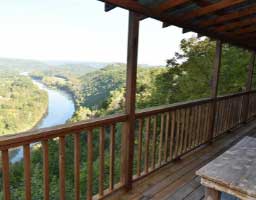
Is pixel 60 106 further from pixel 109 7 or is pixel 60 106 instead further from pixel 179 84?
pixel 109 7

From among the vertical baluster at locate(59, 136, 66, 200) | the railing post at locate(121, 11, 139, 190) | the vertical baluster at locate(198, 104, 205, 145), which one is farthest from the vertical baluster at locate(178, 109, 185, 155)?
the vertical baluster at locate(59, 136, 66, 200)

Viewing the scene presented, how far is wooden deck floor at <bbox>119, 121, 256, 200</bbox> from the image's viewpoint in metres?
2.44

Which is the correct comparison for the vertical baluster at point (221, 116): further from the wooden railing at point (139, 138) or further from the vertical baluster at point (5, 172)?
the vertical baluster at point (5, 172)

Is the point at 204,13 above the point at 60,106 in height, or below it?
above

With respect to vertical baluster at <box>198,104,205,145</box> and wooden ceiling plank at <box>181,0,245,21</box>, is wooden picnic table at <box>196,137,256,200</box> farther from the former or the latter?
vertical baluster at <box>198,104,205,145</box>

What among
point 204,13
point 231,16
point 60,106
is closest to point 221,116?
point 231,16

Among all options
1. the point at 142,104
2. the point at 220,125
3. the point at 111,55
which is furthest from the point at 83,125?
the point at 111,55

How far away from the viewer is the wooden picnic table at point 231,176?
1363 mm

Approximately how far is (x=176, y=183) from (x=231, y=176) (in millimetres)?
1386

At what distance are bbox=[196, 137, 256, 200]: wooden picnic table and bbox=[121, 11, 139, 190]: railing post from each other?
1.02 meters

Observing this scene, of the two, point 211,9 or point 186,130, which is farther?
point 186,130

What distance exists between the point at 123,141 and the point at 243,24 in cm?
264

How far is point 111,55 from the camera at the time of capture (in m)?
26.2

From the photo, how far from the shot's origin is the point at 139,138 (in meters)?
2.71
